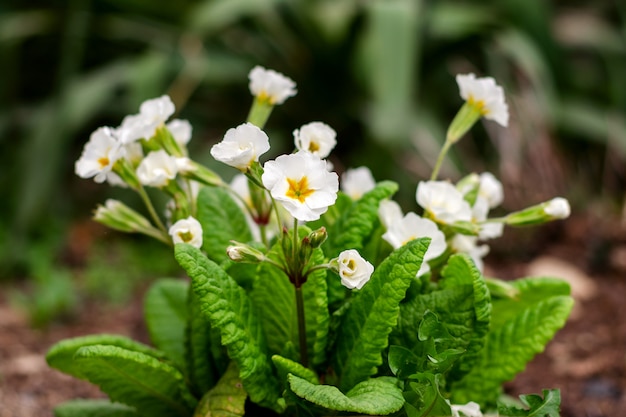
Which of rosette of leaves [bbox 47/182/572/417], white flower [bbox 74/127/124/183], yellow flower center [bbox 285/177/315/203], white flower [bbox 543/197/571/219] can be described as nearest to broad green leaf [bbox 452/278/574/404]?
rosette of leaves [bbox 47/182/572/417]

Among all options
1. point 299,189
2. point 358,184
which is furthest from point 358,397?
point 358,184

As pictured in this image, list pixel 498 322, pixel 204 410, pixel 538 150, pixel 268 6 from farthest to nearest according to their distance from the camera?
1. pixel 268 6
2. pixel 538 150
3. pixel 498 322
4. pixel 204 410

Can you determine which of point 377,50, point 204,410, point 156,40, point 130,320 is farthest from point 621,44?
point 204,410

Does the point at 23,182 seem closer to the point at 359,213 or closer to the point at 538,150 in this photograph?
the point at 538,150

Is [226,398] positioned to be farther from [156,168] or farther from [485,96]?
[485,96]

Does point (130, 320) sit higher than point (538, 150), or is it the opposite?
point (130, 320)

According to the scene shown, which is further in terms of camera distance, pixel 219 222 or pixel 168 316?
pixel 168 316

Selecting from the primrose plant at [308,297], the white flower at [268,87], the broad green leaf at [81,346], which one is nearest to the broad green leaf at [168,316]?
the primrose plant at [308,297]

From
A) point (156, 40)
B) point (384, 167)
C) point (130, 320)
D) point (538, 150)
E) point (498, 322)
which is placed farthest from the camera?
point (156, 40)
